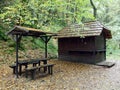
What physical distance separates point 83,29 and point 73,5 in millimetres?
4455

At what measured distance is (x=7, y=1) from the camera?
48.9 feet

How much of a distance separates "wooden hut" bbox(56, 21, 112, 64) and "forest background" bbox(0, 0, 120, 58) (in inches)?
36.5

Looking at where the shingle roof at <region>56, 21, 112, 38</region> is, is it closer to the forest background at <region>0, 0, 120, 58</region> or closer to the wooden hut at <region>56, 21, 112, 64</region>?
the wooden hut at <region>56, 21, 112, 64</region>

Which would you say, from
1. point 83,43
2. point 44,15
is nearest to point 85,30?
point 83,43

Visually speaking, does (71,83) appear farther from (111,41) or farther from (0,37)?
(111,41)

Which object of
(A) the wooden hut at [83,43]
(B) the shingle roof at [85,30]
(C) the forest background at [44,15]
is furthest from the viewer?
(A) the wooden hut at [83,43]

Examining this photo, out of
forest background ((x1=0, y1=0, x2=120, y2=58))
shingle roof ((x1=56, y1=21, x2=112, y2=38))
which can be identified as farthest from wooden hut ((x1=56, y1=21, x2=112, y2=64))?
forest background ((x1=0, y1=0, x2=120, y2=58))

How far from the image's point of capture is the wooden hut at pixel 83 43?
44.0 ft

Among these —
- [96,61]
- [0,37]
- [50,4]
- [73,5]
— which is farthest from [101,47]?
[0,37]

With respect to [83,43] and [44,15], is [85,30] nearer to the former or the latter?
[83,43]

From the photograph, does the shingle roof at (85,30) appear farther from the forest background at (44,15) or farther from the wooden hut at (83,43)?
the forest background at (44,15)

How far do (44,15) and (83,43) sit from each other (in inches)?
167

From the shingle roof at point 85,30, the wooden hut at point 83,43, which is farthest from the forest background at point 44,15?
the wooden hut at point 83,43

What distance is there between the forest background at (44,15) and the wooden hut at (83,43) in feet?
3.04
